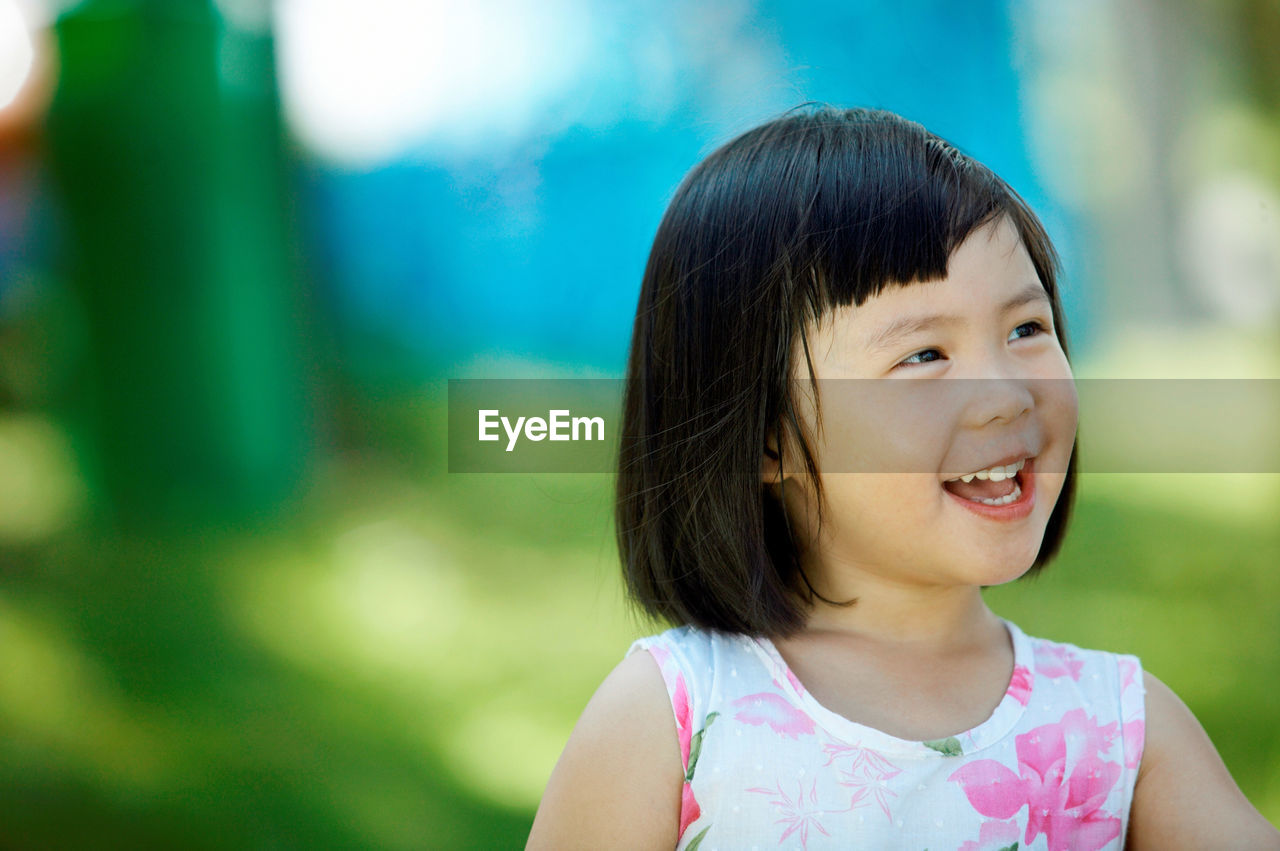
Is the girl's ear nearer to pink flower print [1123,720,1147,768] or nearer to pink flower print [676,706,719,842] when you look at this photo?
pink flower print [676,706,719,842]

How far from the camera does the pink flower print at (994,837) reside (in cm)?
77

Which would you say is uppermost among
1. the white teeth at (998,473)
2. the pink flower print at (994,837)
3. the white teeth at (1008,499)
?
the white teeth at (998,473)

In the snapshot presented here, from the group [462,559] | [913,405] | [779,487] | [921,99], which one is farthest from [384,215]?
[913,405]

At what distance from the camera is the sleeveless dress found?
761 millimetres

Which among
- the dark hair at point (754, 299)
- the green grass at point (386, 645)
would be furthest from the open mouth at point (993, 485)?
the green grass at point (386, 645)

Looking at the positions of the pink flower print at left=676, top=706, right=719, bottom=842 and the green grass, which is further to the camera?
the green grass

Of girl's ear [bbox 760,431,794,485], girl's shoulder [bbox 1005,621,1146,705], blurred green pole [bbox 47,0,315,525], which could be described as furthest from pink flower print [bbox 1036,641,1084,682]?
blurred green pole [bbox 47,0,315,525]

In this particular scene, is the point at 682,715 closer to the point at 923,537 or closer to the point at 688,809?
the point at 688,809

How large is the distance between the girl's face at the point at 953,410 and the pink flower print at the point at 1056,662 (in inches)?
5.3

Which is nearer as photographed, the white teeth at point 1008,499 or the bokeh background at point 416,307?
the white teeth at point 1008,499

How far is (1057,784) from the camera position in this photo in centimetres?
81

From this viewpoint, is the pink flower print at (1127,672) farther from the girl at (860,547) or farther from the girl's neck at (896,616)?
the girl's neck at (896,616)

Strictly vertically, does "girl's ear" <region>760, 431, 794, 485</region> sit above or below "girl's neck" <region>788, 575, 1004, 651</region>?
above

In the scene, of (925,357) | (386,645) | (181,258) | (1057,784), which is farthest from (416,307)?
(1057,784)
